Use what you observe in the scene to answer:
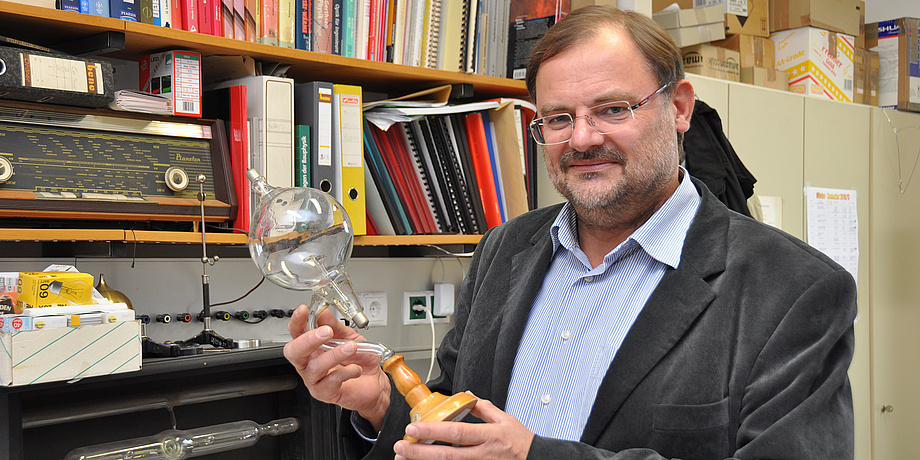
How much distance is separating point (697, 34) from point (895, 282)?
1.47m

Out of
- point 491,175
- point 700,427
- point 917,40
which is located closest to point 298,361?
point 700,427

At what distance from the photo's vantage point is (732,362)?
1100 mm

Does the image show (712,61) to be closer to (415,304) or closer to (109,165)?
(415,304)

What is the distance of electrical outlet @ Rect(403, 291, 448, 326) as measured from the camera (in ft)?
7.50

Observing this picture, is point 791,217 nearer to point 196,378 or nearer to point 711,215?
point 711,215

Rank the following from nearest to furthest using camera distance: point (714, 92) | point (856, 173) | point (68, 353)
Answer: point (68, 353) < point (714, 92) < point (856, 173)

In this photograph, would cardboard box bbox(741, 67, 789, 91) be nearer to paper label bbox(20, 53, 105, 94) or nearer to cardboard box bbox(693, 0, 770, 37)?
cardboard box bbox(693, 0, 770, 37)

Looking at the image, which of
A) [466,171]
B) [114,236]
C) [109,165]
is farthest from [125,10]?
[466,171]

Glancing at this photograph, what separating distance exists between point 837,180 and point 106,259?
251 centimetres

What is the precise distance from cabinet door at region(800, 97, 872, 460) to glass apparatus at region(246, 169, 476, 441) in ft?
7.61

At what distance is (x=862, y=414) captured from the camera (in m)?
3.10

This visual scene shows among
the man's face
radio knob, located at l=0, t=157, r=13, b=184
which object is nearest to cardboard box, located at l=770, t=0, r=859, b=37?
the man's face

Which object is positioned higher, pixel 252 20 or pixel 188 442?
pixel 252 20

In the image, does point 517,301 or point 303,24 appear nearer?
point 517,301
